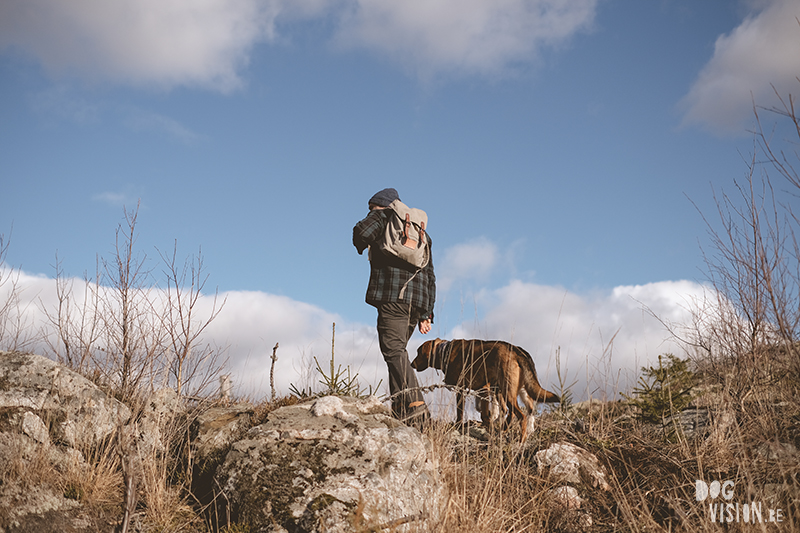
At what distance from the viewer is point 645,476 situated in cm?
417

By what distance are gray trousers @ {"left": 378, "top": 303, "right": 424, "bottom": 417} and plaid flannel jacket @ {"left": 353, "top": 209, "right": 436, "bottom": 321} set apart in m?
0.10

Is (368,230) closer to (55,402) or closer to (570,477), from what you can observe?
(570,477)

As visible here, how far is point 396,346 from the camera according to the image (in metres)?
4.86

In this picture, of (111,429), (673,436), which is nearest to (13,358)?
Answer: (111,429)

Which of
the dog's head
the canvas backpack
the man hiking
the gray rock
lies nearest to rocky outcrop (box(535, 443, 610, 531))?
the gray rock

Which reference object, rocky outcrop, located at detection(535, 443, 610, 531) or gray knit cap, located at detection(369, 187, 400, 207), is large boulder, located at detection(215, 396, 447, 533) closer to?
rocky outcrop, located at detection(535, 443, 610, 531)

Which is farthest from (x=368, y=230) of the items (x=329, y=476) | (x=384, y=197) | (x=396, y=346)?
(x=329, y=476)

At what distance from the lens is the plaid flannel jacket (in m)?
4.92

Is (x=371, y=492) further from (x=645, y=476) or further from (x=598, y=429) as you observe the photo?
(x=598, y=429)

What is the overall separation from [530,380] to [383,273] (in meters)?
2.38

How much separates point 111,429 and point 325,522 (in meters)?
2.20

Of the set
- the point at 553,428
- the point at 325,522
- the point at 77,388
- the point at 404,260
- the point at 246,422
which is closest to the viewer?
the point at 325,522

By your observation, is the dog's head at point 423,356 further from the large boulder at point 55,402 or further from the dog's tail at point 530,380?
the large boulder at point 55,402

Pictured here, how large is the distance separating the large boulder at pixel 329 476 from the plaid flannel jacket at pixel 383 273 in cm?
140
